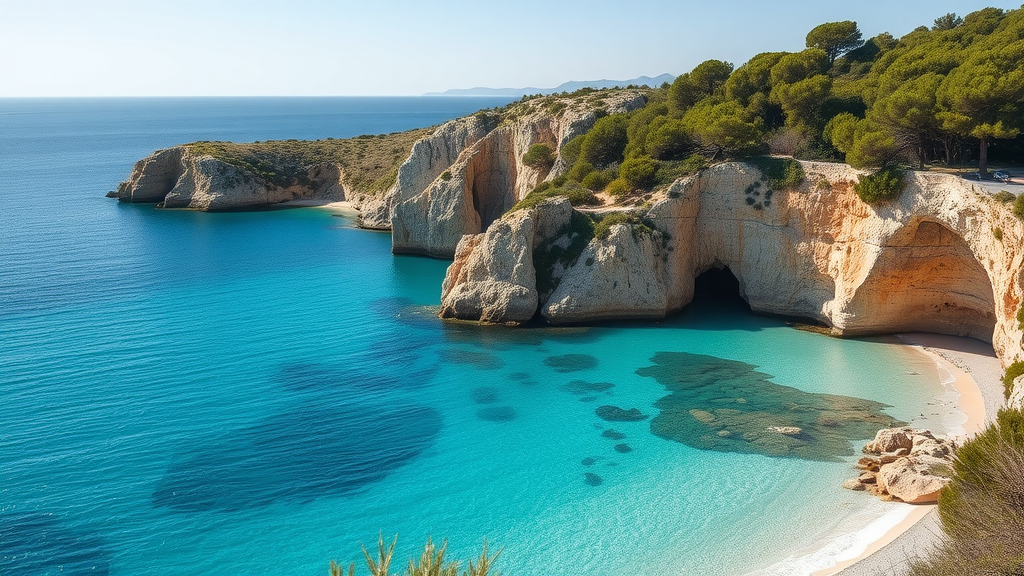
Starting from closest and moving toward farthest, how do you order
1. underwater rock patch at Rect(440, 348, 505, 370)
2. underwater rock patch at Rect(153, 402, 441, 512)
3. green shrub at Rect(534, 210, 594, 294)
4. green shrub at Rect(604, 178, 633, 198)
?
underwater rock patch at Rect(153, 402, 441, 512)
underwater rock patch at Rect(440, 348, 505, 370)
green shrub at Rect(534, 210, 594, 294)
green shrub at Rect(604, 178, 633, 198)

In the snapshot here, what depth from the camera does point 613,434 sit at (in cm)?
2520

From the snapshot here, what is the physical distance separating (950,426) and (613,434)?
11.7m

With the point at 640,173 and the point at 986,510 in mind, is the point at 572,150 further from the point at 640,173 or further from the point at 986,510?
the point at 986,510

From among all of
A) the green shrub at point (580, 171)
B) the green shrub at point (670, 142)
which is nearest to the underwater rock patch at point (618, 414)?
the green shrub at point (670, 142)

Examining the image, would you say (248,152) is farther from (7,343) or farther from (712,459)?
(712,459)

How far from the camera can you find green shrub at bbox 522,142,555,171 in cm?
5359

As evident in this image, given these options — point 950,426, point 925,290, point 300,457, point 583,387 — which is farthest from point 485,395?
point 925,290

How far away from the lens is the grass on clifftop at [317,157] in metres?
82.4

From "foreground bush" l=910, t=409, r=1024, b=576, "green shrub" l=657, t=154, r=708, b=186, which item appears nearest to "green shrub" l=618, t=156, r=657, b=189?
"green shrub" l=657, t=154, r=708, b=186

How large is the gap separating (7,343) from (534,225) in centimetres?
2653

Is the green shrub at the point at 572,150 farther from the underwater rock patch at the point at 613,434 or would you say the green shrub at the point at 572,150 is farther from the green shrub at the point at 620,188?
the underwater rock patch at the point at 613,434

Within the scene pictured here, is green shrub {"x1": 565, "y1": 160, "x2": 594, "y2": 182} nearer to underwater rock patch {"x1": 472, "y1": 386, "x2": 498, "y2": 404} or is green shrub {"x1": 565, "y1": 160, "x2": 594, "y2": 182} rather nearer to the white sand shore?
underwater rock patch {"x1": 472, "y1": 386, "x2": 498, "y2": 404}

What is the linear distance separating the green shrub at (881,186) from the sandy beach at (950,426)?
7084 millimetres

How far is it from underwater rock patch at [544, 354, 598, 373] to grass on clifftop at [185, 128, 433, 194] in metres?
48.4
